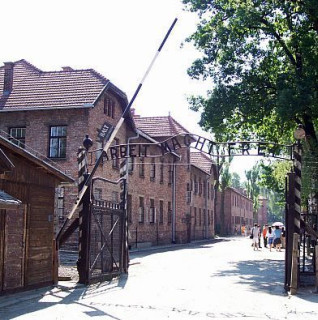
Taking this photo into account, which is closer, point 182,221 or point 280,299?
point 280,299

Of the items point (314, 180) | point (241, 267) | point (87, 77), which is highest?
point (87, 77)

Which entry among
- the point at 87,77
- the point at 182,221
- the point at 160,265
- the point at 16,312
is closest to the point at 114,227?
the point at 160,265

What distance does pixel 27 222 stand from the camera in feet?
43.8

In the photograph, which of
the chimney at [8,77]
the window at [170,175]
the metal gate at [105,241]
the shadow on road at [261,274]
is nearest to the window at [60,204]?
the chimney at [8,77]

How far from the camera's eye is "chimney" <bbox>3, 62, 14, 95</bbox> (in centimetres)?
3061

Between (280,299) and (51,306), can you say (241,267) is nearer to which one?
(280,299)

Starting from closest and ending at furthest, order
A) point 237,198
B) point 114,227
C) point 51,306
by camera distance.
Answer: point 51,306 → point 114,227 → point 237,198

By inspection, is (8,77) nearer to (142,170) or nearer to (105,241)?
(142,170)

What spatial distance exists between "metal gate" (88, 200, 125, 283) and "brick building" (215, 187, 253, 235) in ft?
174

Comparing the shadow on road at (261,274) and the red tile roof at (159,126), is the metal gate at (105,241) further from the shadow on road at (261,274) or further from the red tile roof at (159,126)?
the red tile roof at (159,126)

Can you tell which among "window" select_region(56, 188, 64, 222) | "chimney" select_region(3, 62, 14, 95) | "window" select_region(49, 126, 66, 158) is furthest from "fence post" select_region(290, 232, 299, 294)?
"chimney" select_region(3, 62, 14, 95)

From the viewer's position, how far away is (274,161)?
31.0 meters

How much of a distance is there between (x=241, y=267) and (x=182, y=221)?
80.8 feet

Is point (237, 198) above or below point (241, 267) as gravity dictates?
above
